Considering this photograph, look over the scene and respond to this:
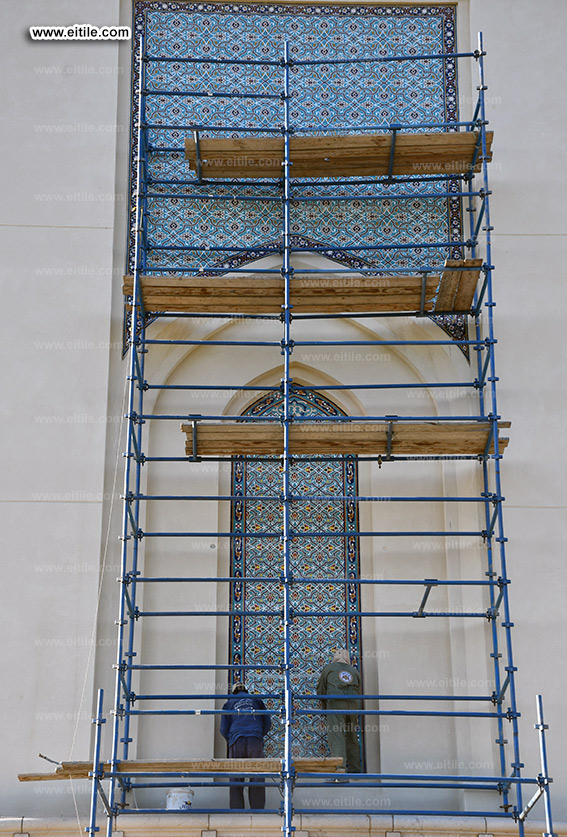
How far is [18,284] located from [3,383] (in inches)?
31.4

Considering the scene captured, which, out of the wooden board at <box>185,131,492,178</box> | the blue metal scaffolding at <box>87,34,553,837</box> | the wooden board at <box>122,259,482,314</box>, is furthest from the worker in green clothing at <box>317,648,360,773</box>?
the wooden board at <box>185,131,492,178</box>

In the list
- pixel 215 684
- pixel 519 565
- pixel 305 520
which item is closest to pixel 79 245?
pixel 305 520

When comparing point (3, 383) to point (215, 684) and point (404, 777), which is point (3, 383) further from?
point (404, 777)

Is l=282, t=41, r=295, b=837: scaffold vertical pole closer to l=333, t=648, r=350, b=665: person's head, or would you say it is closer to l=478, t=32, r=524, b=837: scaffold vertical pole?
l=333, t=648, r=350, b=665: person's head

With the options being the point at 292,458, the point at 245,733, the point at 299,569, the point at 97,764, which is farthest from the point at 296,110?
the point at 97,764

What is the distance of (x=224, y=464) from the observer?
9.64 metres

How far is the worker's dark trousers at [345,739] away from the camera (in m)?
8.66

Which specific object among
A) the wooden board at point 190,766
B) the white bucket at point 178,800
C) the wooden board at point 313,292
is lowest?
the white bucket at point 178,800

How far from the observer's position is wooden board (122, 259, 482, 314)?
9.09m

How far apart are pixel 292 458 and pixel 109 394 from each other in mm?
1598

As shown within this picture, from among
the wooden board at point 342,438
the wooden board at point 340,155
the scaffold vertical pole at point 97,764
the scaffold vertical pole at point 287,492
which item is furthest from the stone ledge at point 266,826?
the wooden board at point 340,155

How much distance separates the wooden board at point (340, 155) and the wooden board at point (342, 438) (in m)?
2.12

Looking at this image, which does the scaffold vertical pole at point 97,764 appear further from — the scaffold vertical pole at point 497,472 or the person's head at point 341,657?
the scaffold vertical pole at point 497,472

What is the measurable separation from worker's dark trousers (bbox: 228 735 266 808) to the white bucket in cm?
30
